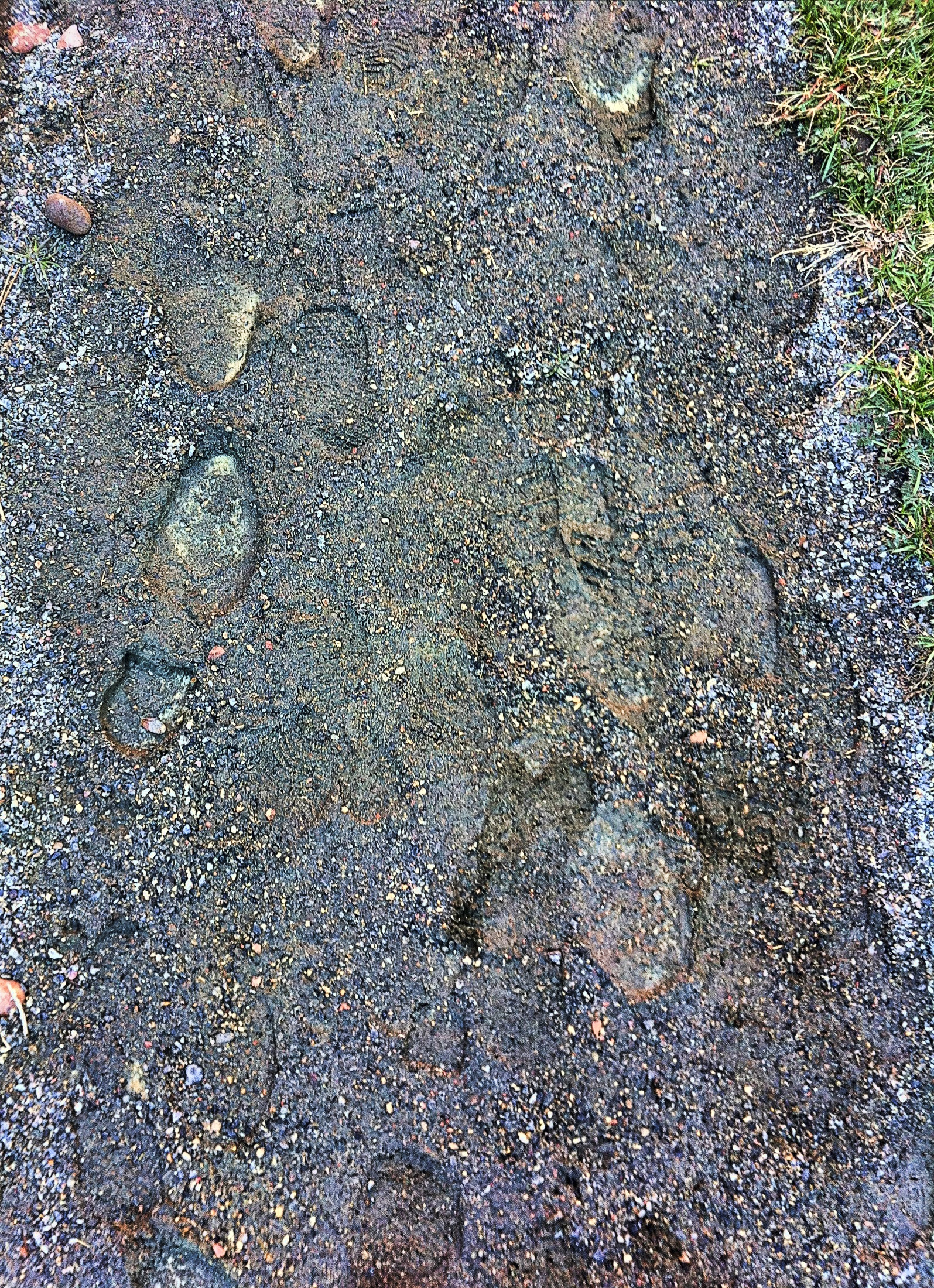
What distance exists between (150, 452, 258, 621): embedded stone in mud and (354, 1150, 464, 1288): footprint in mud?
122 centimetres

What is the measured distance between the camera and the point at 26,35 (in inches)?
71.8

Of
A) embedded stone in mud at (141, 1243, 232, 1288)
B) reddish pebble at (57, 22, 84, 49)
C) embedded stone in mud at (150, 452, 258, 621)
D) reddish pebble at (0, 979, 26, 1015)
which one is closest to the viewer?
embedded stone in mud at (141, 1243, 232, 1288)

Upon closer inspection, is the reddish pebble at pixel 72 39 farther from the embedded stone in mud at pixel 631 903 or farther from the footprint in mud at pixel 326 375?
the embedded stone in mud at pixel 631 903

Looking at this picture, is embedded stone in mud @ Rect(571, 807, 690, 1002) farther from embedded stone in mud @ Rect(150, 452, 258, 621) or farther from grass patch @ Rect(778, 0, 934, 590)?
grass patch @ Rect(778, 0, 934, 590)

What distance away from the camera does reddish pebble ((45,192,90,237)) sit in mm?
1782

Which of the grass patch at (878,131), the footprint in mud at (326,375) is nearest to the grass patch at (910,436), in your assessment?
the grass patch at (878,131)

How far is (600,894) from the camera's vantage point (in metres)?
1.61

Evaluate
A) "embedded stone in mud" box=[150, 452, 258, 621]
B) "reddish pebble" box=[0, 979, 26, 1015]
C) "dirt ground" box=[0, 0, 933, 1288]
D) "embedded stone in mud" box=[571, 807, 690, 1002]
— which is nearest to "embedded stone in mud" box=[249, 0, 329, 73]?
"dirt ground" box=[0, 0, 933, 1288]

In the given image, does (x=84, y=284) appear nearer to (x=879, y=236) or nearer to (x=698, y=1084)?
(x=879, y=236)

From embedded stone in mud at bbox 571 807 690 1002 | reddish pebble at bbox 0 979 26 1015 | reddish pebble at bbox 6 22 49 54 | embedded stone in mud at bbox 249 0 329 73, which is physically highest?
embedded stone in mud at bbox 249 0 329 73

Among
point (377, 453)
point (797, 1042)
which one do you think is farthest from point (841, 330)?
point (797, 1042)

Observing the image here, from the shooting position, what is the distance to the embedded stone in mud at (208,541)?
1.72 metres

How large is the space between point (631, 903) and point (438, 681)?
62 cm

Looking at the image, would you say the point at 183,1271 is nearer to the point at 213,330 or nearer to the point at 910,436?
the point at 213,330
